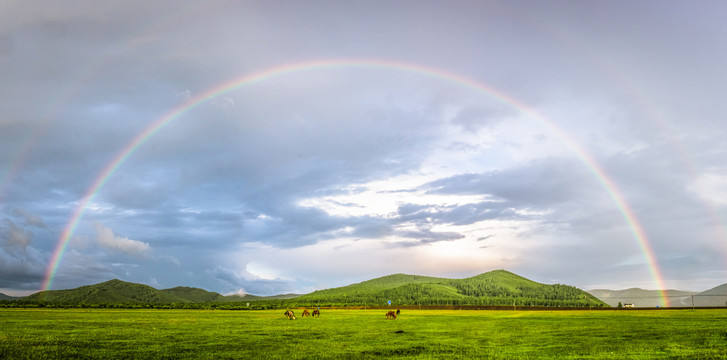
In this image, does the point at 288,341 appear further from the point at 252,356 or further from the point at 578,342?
the point at 578,342

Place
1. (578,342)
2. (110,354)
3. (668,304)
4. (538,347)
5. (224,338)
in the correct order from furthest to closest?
(668,304) < (224,338) < (578,342) < (538,347) < (110,354)

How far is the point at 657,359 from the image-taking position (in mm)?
21297

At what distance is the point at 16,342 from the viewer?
88.9 ft

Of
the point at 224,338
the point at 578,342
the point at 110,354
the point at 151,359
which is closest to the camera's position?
the point at 151,359

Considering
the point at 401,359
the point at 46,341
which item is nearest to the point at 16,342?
the point at 46,341

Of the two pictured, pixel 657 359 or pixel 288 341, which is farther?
pixel 288 341

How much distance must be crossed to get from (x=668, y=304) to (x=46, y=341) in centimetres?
16903

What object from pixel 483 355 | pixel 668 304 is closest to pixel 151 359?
pixel 483 355

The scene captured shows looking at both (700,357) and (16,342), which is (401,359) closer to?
(700,357)

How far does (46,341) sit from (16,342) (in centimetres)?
146

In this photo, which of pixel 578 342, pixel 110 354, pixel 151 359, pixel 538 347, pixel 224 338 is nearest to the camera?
pixel 151 359

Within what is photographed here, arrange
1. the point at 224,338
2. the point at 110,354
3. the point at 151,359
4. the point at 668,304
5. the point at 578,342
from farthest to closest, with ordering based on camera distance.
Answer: the point at 668,304 → the point at 224,338 → the point at 578,342 → the point at 110,354 → the point at 151,359

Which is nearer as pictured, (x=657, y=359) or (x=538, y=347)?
(x=657, y=359)

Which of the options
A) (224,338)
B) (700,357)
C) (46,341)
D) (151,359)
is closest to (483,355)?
(700,357)
